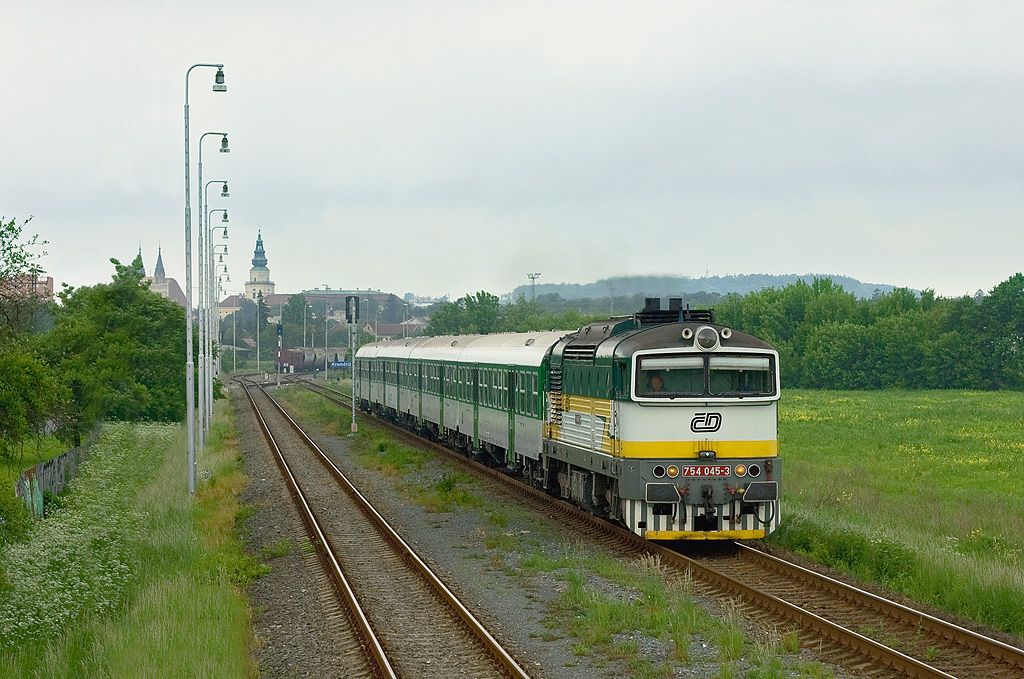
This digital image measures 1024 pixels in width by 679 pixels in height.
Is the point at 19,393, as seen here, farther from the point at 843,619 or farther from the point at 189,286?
the point at 843,619

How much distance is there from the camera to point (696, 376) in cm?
1916

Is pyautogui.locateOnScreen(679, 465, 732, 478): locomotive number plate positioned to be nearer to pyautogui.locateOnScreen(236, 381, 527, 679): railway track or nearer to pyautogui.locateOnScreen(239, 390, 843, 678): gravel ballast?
pyautogui.locateOnScreen(239, 390, 843, 678): gravel ballast

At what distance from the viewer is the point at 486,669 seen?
13.0 meters

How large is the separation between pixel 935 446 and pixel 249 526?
27.2 metres

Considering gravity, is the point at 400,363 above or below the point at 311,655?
above

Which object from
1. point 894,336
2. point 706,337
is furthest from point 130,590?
point 894,336

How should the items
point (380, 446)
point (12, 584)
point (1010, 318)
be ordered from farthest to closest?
point (1010, 318), point (380, 446), point (12, 584)

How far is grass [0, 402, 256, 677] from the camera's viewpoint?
13.6 meters

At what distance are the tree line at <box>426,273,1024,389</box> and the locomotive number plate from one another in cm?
6286

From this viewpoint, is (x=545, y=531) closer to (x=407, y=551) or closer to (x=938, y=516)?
(x=407, y=551)

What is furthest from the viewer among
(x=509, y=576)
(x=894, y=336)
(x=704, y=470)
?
(x=894, y=336)

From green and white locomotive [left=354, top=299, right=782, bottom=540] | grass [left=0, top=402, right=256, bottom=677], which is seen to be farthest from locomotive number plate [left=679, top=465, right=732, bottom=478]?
grass [left=0, top=402, right=256, bottom=677]

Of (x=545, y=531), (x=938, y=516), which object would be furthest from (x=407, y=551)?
(x=938, y=516)

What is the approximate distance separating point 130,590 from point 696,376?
935cm
